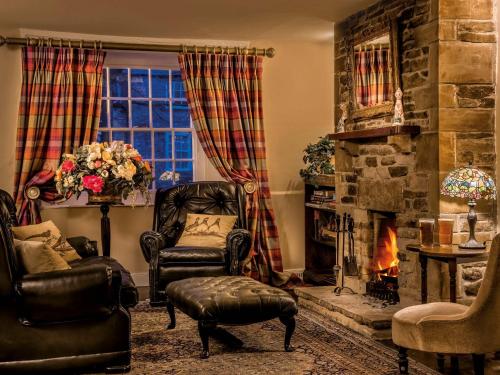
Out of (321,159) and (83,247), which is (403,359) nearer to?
(83,247)

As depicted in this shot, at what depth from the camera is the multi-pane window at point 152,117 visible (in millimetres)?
7102

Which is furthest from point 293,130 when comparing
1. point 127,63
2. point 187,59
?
point 127,63

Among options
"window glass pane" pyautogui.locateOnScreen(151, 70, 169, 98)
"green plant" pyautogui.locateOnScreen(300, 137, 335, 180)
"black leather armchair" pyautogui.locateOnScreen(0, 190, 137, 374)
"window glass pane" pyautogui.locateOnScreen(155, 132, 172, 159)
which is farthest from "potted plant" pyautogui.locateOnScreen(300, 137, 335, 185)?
"black leather armchair" pyautogui.locateOnScreen(0, 190, 137, 374)

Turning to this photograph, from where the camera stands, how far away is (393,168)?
533cm

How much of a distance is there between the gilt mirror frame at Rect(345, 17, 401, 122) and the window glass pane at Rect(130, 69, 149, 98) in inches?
88.0

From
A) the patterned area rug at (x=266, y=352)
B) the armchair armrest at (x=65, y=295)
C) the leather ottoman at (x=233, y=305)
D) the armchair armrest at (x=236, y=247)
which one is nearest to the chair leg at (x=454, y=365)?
the patterned area rug at (x=266, y=352)

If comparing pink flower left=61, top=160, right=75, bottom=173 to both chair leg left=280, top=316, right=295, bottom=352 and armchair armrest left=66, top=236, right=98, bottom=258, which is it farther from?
chair leg left=280, top=316, right=295, bottom=352

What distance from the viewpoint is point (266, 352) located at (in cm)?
445

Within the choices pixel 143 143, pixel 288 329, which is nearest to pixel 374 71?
pixel 288 329

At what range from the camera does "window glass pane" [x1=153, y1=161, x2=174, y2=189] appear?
23.8 ft

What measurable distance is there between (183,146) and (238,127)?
69 centimetres

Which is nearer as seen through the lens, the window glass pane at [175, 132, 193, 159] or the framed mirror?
the framed mirror

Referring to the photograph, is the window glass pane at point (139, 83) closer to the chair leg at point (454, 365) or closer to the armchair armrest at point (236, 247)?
the armchair armrest at point (236, 247)

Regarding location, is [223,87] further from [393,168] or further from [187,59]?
[393,168]
